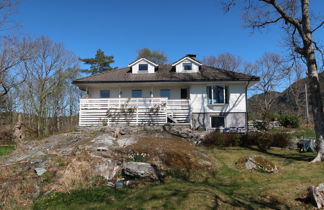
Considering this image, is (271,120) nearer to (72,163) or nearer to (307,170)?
(307,170)

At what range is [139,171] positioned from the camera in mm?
7887

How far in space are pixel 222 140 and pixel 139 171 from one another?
7.32 metres

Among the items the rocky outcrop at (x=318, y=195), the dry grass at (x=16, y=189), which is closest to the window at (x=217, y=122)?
the rocky outcrop at (x=318, y=195)

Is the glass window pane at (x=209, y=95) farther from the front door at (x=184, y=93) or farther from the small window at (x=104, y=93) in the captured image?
the small window at (x=104, y=93)

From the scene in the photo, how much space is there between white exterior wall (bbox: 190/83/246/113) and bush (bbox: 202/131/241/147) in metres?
4.67

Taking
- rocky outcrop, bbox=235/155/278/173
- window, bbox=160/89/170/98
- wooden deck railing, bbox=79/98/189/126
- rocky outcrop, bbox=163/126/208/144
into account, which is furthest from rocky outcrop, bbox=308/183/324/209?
window, bbox=160/89/170/98

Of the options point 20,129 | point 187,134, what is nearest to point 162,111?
point 187,134

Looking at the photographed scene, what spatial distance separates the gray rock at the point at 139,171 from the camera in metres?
7.82

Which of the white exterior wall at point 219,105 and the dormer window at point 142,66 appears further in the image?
the dormer window at point 142,66

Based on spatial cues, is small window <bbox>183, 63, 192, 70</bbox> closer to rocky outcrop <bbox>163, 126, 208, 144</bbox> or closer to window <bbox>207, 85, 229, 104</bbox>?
window <bbox>207, 85, 229, 104</bbox>

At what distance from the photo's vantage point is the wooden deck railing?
54.6 feet

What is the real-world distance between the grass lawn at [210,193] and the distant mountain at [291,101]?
97.7 ft

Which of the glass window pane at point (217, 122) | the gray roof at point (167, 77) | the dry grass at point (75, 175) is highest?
the gray roof at point (167, 77)

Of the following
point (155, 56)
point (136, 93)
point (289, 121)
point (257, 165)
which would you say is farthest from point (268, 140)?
point (155, 56)
